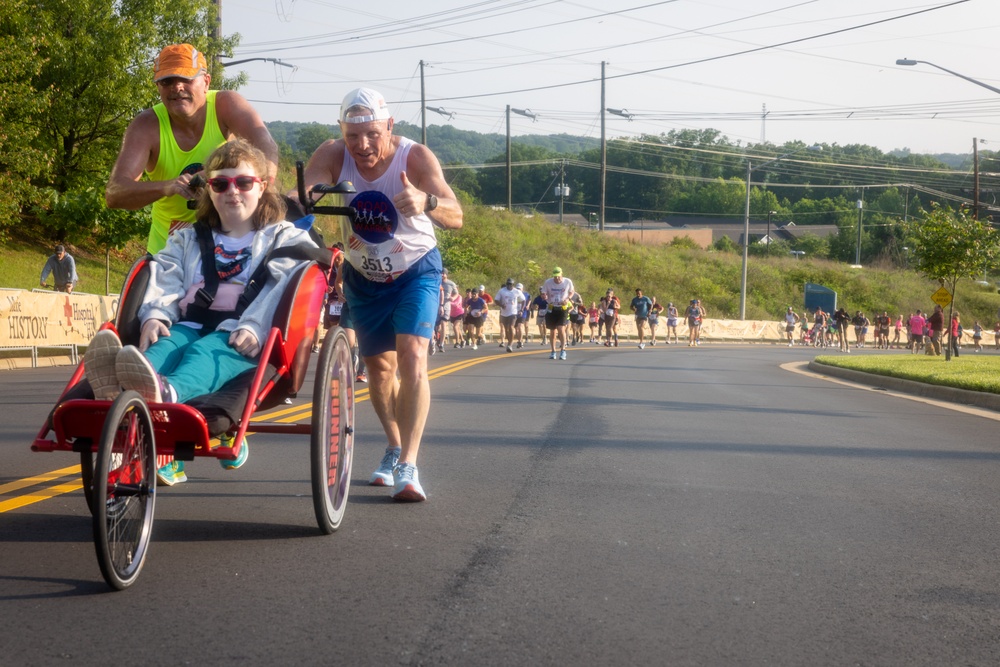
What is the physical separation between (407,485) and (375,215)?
1.28 metres

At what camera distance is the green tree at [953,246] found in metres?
30.9

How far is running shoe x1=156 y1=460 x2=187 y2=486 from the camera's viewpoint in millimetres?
5656

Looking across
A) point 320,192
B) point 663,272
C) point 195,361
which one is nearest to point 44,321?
point 320,192

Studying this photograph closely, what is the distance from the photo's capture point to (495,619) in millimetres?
3680

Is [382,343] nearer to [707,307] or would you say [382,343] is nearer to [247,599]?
[247,599]

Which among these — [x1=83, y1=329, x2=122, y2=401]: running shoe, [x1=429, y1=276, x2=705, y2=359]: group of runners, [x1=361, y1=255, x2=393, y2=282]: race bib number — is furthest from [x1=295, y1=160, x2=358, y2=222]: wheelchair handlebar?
[x1=429, y1=276, x2=705, y2=359]: group of runners

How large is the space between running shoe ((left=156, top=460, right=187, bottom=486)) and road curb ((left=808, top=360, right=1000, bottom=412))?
11833 mm

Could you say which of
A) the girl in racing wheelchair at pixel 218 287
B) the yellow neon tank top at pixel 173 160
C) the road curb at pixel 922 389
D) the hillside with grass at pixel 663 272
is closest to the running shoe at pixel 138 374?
the girl in racing wheelchair at pixel 218 287

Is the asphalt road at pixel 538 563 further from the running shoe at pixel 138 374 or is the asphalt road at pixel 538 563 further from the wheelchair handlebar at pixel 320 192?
the wheelchair handlebar at pixel 320 192

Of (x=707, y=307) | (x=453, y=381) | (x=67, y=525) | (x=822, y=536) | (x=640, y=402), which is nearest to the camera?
(x=67, y=525)

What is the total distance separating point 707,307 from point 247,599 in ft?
224

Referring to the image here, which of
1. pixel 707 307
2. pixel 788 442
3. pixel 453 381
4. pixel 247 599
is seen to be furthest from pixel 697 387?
pixel 707 307

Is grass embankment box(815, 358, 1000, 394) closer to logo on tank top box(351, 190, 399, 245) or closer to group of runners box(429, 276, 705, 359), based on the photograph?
group of runners box(429, 276, 705, 359)

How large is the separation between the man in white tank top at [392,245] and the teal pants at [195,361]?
1166 mm
